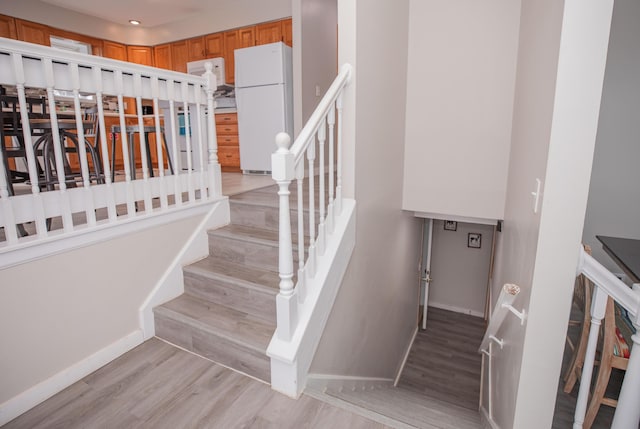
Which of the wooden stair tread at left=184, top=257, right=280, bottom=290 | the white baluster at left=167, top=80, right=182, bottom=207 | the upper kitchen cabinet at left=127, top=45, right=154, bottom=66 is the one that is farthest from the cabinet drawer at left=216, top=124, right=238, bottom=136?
the wooden stair tread at left=184, top=257, right=280, bottom=290

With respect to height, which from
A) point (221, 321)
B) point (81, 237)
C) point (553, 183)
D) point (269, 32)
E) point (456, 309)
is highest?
point (269, 32)

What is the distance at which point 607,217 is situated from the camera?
10.2 feet

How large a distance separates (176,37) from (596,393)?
6.98 m

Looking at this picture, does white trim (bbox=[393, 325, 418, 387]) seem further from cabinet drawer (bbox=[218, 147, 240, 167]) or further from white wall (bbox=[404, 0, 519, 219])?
cabinet drawer (bbox=[218, 147, 240, 167])

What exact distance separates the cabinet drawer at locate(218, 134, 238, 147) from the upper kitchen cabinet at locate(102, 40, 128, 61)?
247 cm

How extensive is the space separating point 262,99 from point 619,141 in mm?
3660

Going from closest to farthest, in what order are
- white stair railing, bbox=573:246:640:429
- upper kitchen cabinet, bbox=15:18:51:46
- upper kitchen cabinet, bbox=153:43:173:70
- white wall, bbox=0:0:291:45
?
white stair railing, bbox=573:246:640:429, upper kitchen cabinet, bbox=15:18:51:46, white wall, bbox=0:0:291:45, upper kitchen cabinet, bbox=153:43:173:70

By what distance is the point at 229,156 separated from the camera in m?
5.30

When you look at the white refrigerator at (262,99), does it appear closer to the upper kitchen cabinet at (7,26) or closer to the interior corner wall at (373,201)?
the interior corner wall at (373,201)

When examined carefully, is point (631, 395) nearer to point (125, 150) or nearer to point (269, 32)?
point (125, 150)

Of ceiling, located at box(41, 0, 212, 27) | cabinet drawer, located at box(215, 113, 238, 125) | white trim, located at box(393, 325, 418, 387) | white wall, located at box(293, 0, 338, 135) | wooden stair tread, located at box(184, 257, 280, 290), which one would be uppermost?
ceiling, located at box(41, 0, 212, 27)

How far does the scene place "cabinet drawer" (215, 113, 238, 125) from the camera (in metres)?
5.18

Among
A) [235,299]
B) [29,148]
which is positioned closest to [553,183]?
[235,299]

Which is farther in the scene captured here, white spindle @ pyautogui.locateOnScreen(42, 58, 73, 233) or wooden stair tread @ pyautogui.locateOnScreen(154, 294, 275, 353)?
wooden stair tread @ pyautogui.locateOnScreen(154, 294, 275, 353)
